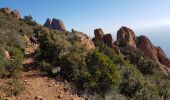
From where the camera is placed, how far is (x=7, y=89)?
15.0 metres

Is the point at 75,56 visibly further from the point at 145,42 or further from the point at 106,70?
the point at 145,42

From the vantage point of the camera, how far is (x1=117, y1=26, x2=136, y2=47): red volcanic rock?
178ft

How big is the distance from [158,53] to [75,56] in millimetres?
37785

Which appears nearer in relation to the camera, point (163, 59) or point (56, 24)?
point (163, 59)

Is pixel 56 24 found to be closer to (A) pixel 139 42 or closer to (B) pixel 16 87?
(A) pixel 139 42

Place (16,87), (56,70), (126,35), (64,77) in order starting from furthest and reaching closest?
(126,35)
(56,70)
(64,77)
(16,87)

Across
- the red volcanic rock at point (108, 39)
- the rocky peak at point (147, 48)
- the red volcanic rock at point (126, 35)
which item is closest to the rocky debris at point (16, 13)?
the red volcanic rock at point (108, 39)

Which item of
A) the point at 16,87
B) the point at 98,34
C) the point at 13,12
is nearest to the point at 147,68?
the point at 98,34

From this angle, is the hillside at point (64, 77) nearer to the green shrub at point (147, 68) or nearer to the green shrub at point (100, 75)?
the green shrub at point (100, 75)

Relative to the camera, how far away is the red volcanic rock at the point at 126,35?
5421 cm

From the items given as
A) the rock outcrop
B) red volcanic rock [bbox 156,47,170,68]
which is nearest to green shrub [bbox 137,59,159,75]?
the rock outcrop

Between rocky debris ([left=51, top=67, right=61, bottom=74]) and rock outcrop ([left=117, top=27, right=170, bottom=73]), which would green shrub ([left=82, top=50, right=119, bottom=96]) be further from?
rock outcrop ([left=117, top=27, right=170, bottom=73])

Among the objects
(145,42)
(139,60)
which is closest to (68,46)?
(139,60)

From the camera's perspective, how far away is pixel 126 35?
5547 cm
